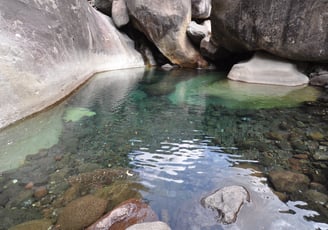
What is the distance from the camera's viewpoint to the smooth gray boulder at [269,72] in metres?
9.86

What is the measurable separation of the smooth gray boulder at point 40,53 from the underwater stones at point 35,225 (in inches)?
133

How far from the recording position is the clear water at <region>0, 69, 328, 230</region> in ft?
9.78

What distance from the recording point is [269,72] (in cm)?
1016

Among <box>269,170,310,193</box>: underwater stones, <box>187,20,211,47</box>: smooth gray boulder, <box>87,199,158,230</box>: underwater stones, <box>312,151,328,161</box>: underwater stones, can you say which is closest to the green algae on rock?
<box>87,199,158,230</box>: underwater stones

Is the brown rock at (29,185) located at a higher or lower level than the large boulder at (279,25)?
lower

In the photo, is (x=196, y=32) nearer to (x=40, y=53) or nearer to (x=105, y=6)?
(x=105, y=6)

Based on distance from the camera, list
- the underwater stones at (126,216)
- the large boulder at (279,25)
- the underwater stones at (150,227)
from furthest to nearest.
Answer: the large boulder at (279,25), the underwater stones at (126,216), the underwater stones at (150,227)

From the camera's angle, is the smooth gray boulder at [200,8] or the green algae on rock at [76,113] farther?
the smooth gray boulder at [200,8]

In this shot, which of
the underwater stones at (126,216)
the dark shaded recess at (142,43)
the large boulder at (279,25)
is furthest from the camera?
the dark shaded recess at (142,43)

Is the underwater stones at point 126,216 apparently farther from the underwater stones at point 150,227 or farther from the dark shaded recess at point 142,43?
the dark shaded recess at point 142,43

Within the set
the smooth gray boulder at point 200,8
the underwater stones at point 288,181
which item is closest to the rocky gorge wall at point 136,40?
the smooth gray boulder at point 200,8

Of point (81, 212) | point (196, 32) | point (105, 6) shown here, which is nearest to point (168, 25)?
→ point (196, 32)

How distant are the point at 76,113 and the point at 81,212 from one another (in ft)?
13.6

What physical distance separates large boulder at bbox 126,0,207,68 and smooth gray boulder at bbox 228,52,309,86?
490 centimetres
